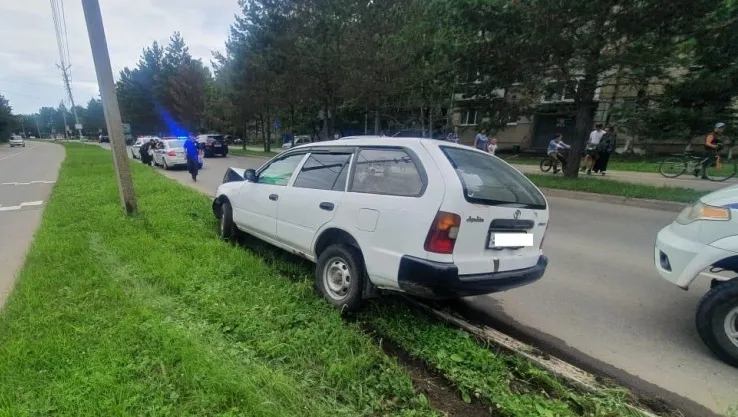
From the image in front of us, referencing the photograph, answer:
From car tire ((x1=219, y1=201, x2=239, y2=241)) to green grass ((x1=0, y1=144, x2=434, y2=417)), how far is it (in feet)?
2.65

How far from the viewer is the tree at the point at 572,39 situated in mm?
8547

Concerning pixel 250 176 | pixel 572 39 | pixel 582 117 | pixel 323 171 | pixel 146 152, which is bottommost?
pixel 146 152

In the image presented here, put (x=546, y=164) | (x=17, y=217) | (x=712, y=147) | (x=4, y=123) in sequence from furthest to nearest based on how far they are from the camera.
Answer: (x=4, y=123)
(x=546, y=164)
(x=712, y=147)
(x=17, y=217)

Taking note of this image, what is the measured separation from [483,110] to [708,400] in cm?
1090

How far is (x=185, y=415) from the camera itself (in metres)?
1.91

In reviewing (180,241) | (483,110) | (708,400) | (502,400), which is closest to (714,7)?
(483,110)

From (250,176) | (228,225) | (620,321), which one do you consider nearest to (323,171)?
(250,176)

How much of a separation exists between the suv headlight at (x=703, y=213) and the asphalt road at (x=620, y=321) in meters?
0.98

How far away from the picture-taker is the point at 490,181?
2.96 meters

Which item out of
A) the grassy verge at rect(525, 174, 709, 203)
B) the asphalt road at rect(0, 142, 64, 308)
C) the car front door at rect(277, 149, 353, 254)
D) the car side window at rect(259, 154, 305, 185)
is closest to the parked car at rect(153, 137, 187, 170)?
the asphalt road at rect(0, 142, 64, 308)

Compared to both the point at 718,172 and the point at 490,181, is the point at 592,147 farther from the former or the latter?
the point at 490,181

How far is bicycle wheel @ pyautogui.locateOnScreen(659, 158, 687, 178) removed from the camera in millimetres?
12668

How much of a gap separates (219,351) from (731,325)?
371 cm

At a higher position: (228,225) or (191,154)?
(191,154)
